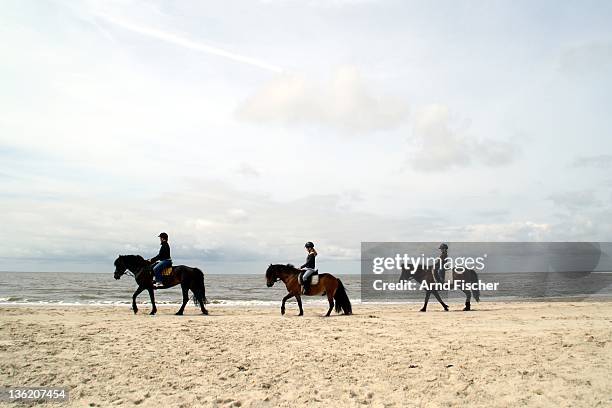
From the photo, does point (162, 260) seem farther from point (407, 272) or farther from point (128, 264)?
point (407, 272)

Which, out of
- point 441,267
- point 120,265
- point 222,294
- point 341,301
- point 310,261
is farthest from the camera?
point 222,294

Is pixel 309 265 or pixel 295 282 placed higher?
pixel 309 265

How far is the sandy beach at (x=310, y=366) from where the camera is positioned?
22.1 feet

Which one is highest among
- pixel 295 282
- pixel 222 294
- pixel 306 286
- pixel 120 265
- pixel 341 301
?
pixel 120 265

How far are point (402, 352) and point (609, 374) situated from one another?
139 inches

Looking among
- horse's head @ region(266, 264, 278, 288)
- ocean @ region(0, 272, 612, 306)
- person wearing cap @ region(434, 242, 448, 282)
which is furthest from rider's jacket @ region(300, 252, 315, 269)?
ocean @ region(0, 272, 612, 306)

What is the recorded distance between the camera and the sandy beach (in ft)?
22.1

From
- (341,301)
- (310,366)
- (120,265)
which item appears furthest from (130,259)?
(310,366)

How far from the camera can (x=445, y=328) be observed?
1179cm

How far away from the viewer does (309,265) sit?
15.0 metres

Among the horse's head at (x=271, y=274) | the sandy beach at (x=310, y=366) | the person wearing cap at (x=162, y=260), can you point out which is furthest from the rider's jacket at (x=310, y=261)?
the person wearing cap at (x=162, y=260)

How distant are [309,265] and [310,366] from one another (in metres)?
7.07

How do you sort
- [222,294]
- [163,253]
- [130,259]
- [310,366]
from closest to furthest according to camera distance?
[310,366]
[163,253]
[130,259]
[222,294]

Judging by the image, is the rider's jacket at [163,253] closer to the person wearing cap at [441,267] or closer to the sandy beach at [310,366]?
the sandy beach at [310,366]
